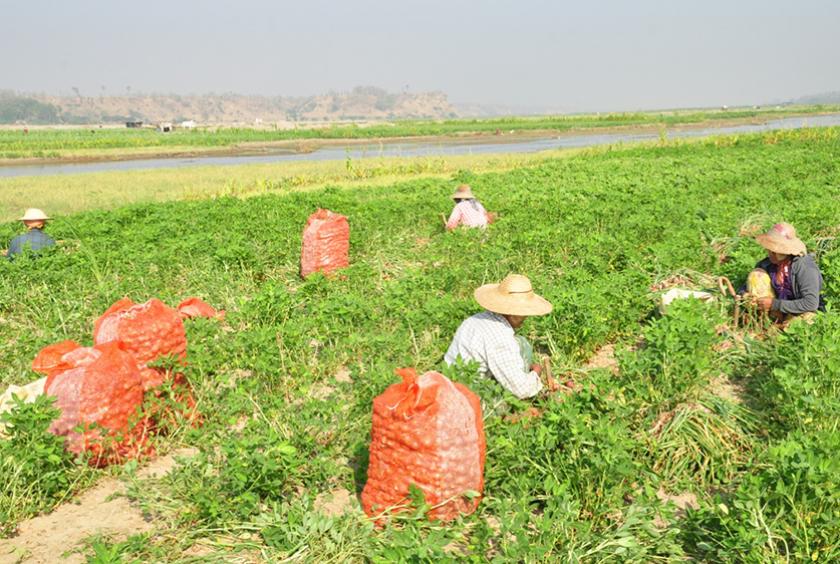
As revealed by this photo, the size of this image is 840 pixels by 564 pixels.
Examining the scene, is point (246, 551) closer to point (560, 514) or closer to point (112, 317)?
point (560, 514)

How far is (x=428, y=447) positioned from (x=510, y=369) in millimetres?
1102

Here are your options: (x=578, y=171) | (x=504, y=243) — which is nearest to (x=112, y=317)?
(x=504, y=243)

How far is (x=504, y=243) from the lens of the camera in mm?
7887

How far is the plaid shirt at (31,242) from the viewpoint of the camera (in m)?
8.10

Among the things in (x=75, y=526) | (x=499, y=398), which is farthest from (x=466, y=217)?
(x=75, y=526)

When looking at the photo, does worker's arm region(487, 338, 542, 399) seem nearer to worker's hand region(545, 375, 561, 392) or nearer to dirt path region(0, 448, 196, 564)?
worker's hand region(545, 375, 561, 392)

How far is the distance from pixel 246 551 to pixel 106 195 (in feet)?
58.9

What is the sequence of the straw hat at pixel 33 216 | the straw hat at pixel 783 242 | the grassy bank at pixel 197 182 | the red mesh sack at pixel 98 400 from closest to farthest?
the red mesh sack at pixel 98 400 → the straw hat at pixel 783 242 → the straw hat at pixel 33 216 → the grassy bank at pixel 197 182

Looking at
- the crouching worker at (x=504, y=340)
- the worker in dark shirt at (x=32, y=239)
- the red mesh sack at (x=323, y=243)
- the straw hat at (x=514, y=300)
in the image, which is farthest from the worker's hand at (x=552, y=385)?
the worker in dark shirt at (x=32, y=239)

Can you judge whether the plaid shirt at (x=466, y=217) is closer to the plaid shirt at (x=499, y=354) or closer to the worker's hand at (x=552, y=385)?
the worker's hand at (x=552, y=385)

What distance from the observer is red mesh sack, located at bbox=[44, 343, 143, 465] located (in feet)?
12.7

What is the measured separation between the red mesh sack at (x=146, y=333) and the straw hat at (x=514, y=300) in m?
2.24

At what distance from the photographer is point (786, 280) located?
5770mm

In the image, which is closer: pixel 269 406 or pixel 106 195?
pixel 269 406
